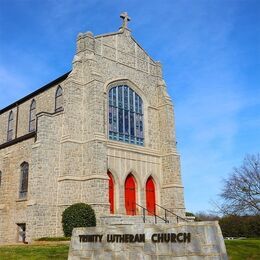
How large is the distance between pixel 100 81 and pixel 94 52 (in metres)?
2.87

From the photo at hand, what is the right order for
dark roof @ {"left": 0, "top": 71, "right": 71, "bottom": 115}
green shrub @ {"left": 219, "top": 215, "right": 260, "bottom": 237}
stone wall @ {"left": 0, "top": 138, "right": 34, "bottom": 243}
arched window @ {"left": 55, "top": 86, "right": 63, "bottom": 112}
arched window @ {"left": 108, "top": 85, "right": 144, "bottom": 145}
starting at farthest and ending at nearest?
green shrub @ {"left": 219, "top": 215, "right": 260, "bottom": 237}
arched window @ {"left": 55, "top": 86, "right": 63, "bottom": 112}
dark roof @ {"left": 0, "top": 71, "right": 71, "bottom": 115}
arched window @ {"left": 108, "top": 85, "right": 144, "bottom": 145}
stone wall @ {"left": 0, "top": 138, "right": 34, "bottom": 243}

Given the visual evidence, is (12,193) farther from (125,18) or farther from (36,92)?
(125,18)

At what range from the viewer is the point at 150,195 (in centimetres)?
2811

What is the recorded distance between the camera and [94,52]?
26906mm

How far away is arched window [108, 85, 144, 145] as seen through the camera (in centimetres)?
2709

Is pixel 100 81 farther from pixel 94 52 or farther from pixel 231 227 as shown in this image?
pixel 231 227

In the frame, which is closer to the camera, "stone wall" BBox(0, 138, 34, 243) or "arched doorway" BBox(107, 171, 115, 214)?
"stone wall" BBox(0, 138, 34, 243)

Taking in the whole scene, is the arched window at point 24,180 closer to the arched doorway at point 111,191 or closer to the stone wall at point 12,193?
the stone wall at point 12,193

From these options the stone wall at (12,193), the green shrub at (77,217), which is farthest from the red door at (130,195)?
the stone wall at (12,193)

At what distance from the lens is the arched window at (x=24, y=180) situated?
24614 millimetres

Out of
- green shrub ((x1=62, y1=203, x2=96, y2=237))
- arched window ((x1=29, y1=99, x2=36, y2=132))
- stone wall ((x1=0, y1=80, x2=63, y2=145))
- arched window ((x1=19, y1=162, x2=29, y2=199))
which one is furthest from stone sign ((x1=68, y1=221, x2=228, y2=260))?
arched window ((x1=29, y1=99, x2=36, y2=132))

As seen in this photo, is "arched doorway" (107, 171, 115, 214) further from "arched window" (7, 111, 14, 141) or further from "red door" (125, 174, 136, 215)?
"arched window" (7, 111, 14, 141)

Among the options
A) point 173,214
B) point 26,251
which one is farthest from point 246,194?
point 26,251

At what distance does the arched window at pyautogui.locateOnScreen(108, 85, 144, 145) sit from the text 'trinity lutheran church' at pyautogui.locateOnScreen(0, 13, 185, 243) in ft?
0.27
